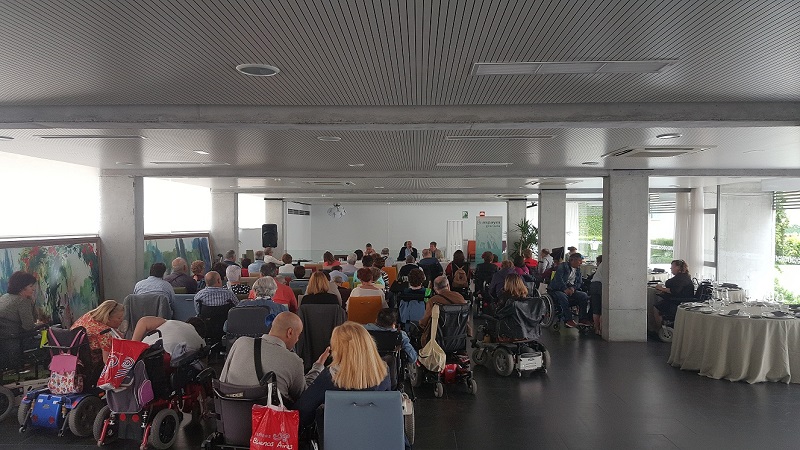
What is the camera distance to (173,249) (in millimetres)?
14391

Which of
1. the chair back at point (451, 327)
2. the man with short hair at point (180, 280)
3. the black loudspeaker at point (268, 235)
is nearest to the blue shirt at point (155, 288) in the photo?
the man with short hair at point (180, 280)

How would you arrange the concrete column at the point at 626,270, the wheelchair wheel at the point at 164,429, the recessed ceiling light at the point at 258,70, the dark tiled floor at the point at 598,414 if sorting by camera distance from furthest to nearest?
1. the concrete column at the point at 626,270
2. the dark tiled floor at the point at 598,414
3. the wheelchair wheel at the point at 164,429
4. the recessed ceiling light at the point at 258,70

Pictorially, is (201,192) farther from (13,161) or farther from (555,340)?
(555,340)

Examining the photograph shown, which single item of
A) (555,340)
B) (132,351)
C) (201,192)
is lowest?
(555,340)

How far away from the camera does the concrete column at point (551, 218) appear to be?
15984 millimetres

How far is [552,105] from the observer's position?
5.17 meters

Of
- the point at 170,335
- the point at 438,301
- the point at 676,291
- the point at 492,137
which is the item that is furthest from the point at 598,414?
the point at 676,291

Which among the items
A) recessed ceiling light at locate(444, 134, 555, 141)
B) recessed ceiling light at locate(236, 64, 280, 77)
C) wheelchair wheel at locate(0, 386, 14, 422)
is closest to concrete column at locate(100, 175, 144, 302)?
wheelchair wheel at locate(0, 386, 14, 422)

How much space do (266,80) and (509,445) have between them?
3.62m

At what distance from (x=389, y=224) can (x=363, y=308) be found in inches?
794

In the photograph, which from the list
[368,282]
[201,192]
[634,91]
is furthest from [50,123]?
[201,192]

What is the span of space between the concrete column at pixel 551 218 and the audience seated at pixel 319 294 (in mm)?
10606

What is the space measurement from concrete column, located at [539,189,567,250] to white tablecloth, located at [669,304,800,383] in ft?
28.5

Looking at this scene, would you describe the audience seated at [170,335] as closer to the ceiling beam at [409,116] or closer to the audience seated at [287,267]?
the ceiling beam at [409,116]
